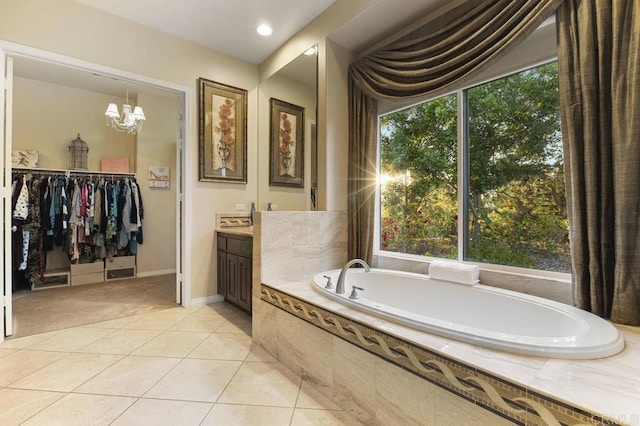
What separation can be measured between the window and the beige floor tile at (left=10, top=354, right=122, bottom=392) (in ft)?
7.81

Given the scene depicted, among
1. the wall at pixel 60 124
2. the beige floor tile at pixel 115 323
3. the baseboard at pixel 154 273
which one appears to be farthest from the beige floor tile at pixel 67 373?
the wall at pixel 60 124

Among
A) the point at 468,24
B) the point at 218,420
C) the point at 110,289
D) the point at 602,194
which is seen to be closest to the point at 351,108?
the point at 468,24

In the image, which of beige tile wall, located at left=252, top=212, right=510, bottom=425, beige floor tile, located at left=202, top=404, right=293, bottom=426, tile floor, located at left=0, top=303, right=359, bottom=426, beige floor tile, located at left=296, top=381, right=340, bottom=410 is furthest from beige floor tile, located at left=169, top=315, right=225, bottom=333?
beige floor tile, located at left=296, top=381, right=340, bottom=410

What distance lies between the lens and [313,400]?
159cm

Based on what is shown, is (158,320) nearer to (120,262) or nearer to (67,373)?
(67,373)

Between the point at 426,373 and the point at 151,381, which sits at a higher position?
the point at 426,373

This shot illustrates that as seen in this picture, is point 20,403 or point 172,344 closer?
point 20,403

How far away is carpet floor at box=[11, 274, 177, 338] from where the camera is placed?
8.79 ft

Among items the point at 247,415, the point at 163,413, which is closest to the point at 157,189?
the point at 163,413

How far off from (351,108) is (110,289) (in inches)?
149

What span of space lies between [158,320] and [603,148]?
3.51 meters

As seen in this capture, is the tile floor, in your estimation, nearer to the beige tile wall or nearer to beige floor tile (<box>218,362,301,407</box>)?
beige floor tile (<box>218,362,301,407</box>)

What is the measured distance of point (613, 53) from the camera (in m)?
1.39

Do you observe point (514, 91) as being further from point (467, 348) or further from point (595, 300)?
point (467, 348)
